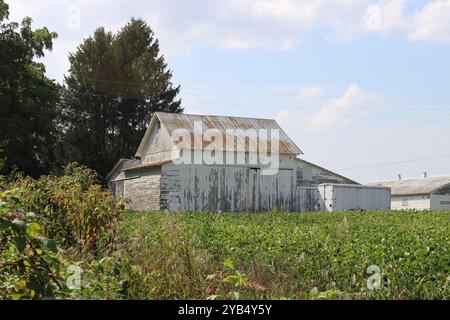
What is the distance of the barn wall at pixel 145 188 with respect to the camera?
28.8 meters

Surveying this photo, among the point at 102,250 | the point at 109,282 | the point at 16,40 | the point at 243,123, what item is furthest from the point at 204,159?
the point at 109,282

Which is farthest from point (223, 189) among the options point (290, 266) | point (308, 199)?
point (290, 266)

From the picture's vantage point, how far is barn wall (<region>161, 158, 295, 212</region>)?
2850cm

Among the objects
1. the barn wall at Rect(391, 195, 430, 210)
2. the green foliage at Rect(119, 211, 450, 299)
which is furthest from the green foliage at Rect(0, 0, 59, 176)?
the barn wall at Rect(391, 195, 430, 210)

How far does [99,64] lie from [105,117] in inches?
182

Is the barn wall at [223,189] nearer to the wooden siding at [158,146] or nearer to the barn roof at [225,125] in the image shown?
the barn roof at [225,125]

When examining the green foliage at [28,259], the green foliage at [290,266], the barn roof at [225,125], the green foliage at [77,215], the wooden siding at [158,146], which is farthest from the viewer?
the wooden siding at [158,146]

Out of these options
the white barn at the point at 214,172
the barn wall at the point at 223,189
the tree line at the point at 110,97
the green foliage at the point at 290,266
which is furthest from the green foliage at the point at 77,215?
the tree line at the point at 110,97

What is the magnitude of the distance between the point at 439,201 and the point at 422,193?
1435mm

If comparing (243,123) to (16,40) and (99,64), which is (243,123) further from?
(99,64)

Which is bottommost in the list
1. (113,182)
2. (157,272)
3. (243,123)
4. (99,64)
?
(157,272)

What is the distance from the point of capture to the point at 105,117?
48.2 meters

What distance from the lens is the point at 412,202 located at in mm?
49062

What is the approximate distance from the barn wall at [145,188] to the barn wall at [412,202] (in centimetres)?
2400
